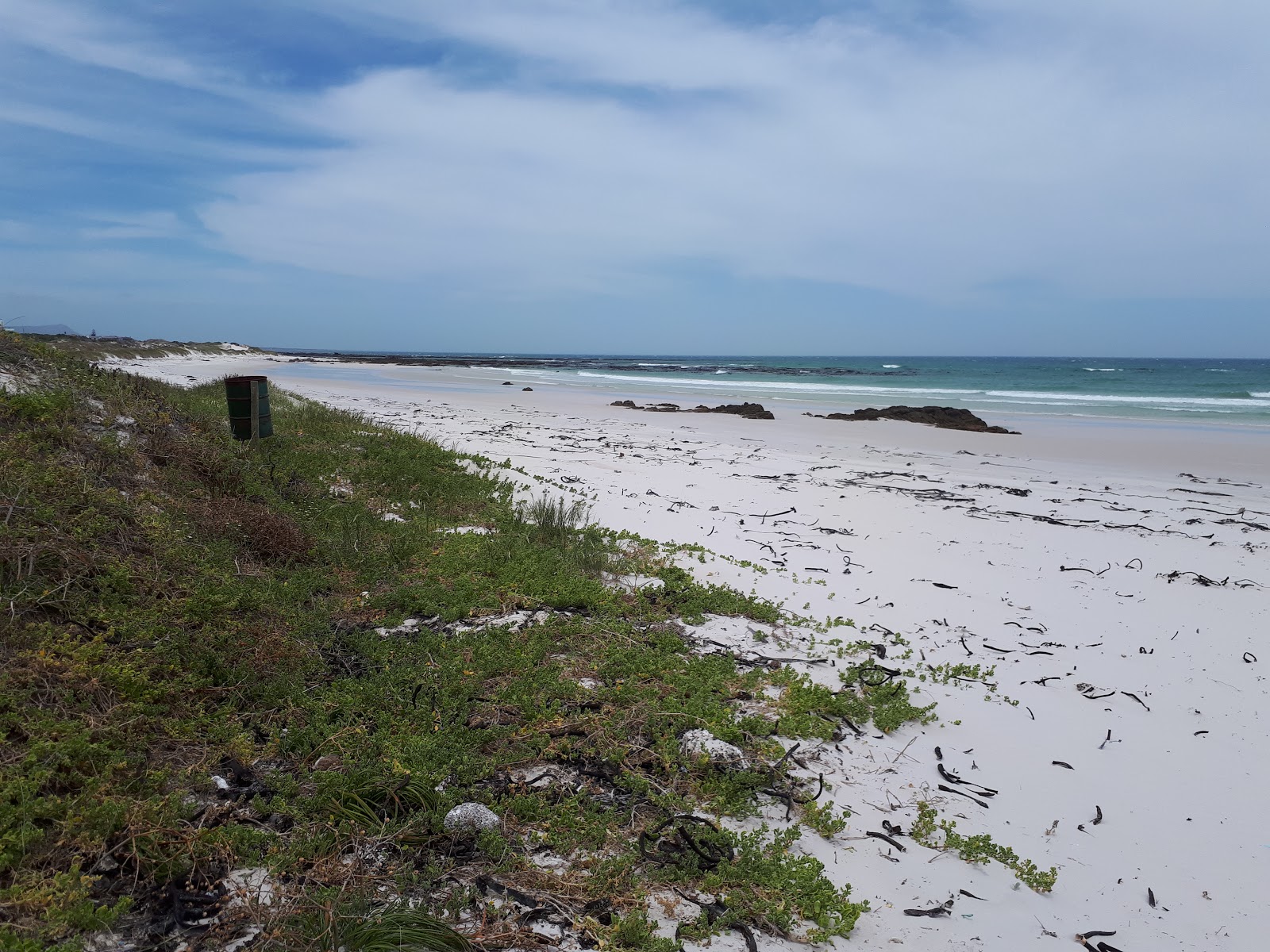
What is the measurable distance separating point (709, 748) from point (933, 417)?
885 inches

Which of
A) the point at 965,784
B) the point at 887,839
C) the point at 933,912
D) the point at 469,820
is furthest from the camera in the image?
the point at 965,784

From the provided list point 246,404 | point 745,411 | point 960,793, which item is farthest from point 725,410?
point 960,793

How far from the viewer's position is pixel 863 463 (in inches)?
583

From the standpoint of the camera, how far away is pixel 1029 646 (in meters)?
5.93

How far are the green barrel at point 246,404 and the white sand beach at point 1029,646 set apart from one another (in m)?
3.98

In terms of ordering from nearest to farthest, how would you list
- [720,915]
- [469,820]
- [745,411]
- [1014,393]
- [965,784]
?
[720,915] → [469,820] → [965,784] → [745,411] → [1014,393]

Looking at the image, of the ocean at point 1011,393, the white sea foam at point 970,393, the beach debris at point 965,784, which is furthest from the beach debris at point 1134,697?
the white sea foam at point 970,393

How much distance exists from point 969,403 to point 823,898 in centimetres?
3657

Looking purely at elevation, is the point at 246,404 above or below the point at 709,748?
above

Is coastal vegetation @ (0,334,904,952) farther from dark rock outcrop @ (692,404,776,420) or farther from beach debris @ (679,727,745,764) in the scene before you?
dark rock outcrop @ (692,404,776,420)

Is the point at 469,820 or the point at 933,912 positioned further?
the point at 469,820

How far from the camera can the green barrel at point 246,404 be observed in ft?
31.0

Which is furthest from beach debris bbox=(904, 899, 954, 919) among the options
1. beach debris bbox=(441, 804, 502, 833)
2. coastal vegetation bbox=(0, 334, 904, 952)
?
beach debris bbox=(441, 804, 502, 833)

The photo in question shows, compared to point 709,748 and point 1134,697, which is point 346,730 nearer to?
point 709,748
